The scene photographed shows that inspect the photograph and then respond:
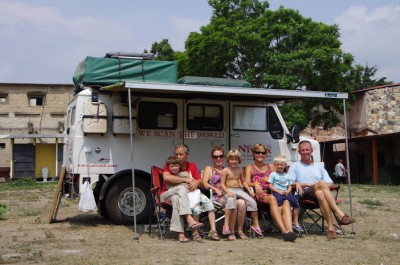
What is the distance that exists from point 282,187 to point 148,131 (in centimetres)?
267

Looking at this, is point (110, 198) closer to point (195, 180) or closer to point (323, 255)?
point (195, 180)

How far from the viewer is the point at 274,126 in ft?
33.0

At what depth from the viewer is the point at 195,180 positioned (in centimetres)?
786

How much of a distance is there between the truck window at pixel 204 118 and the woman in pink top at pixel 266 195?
1.66 metres

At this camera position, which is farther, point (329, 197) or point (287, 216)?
point (329, 197)

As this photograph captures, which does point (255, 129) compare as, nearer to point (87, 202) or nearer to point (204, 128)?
point (204, 128)

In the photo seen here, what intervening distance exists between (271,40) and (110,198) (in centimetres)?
2018

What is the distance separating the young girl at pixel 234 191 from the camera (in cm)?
754

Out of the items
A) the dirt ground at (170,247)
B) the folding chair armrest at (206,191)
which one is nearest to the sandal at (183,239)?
the dirt ground at (170,247)

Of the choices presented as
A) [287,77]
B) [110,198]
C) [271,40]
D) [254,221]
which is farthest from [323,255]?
[271,40]

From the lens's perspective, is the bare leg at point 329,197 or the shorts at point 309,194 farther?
the shorts at point 309,194

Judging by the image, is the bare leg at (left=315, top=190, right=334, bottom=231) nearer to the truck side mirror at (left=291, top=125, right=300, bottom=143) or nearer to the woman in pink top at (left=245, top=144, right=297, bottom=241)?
the woman in pink top at (left=245, top=144, right=297, bottom=241)

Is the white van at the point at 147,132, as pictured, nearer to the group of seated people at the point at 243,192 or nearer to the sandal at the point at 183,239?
the group of seated people at the point at 243,192

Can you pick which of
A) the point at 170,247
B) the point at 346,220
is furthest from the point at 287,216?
the point at 170,247
